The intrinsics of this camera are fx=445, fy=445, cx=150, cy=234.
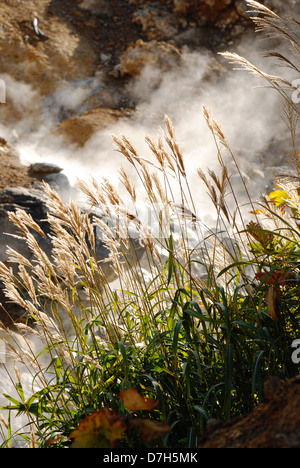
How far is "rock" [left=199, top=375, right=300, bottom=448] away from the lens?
90cm

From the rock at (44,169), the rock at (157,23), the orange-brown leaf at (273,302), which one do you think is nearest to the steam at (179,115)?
the rock at (44,169)

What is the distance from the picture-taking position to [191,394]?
160 cm

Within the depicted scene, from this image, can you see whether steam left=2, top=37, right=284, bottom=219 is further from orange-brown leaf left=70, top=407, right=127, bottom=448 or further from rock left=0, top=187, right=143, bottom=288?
orange-brown leaf left=70, top=407, right=127, bottom=448

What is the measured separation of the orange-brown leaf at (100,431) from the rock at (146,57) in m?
7.83

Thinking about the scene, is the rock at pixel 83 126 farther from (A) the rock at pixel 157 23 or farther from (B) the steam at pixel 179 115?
(A) the rock at pixel 157 23

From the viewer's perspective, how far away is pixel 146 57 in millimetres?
8055

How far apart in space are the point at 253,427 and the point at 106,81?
26.0 feet

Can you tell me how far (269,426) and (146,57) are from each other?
26.2 ft

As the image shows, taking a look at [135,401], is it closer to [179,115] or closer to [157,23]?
[179,115]

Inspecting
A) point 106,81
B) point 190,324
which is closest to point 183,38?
point 106,81

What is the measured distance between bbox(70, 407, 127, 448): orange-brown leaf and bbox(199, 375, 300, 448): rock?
0.66 feet

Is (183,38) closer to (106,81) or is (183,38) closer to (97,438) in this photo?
(106,81)

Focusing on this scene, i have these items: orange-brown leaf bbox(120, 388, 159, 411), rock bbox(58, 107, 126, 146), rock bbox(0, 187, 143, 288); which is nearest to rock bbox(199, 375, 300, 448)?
orange-brown leaf bbox(120, 388, 159, 411)

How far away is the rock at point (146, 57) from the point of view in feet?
26.5
